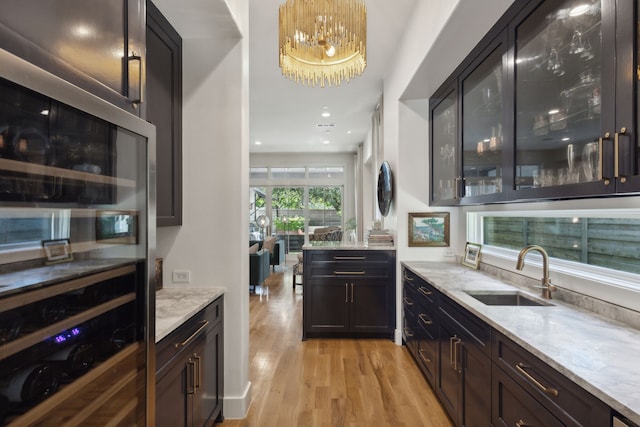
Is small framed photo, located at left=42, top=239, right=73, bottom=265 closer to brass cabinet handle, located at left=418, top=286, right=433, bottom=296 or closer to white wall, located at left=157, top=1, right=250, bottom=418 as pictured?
white wall, located at left=157, top=1, right=250, bottom=418

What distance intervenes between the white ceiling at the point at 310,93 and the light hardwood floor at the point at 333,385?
3165 mm

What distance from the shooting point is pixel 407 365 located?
297cm

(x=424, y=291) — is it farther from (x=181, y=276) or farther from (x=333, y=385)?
(x=181, y=276)

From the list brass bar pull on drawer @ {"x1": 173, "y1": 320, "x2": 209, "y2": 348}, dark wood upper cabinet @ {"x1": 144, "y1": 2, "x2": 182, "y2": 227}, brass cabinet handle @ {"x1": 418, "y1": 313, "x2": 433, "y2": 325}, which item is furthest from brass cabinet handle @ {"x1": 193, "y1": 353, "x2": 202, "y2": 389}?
brass cabinet handle @ {"x1": 418, "y1": 313, "x2": 433, "y2": 325}

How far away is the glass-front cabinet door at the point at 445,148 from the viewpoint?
2.75m

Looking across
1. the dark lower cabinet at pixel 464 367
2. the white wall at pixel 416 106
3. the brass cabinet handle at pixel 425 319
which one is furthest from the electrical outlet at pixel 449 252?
the dark lower cabinet at pixel 464 367

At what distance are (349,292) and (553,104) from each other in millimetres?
2582

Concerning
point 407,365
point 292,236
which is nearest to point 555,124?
point 407,365

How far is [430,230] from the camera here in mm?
3338

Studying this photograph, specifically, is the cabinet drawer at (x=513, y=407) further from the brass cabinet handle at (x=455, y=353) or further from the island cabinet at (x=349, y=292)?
the island cabinet at (x=349, y=292)

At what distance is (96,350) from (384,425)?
1.95 m

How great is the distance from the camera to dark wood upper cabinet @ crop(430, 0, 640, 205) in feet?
3.66

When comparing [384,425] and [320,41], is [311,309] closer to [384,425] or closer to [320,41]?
[384,425]

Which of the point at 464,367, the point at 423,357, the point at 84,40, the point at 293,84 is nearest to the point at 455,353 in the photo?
the point at 464,367
